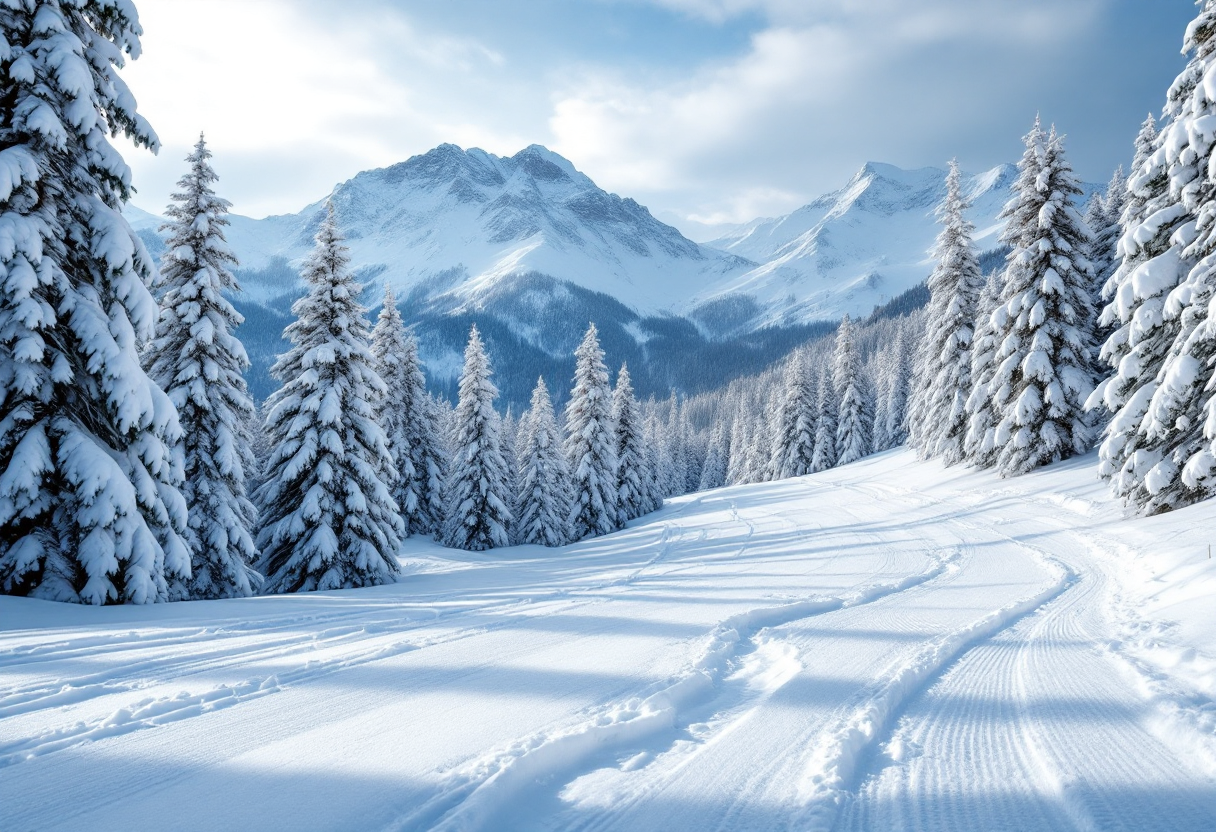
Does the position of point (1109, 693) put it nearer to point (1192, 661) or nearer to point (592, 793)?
point (1192, 661)

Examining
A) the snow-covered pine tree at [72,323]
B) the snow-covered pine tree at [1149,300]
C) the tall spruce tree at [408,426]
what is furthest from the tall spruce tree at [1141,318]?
the tall spruce tree at [408,426]

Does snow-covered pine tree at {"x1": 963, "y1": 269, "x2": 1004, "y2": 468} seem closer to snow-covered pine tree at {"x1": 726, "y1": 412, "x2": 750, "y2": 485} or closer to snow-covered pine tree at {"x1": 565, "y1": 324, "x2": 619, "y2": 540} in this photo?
snow-covered pine tree at {"x1": 565, "y1": 324, "x2": 619, "y2": 540}

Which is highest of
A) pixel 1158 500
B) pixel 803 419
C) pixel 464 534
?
pixel 803 419

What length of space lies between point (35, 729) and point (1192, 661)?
815 cm

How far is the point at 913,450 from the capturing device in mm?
36625

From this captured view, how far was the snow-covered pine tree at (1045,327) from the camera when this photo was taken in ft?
66.9

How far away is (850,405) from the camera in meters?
50.6

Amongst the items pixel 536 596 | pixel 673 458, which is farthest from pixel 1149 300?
pixel 673 458

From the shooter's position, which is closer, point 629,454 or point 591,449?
point 591,449

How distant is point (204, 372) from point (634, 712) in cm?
1483

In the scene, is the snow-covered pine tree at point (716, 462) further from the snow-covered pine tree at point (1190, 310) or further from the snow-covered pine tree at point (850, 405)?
the snow-covered pine tree at point (1190, 310)

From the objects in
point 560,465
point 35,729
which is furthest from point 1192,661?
point 560,465

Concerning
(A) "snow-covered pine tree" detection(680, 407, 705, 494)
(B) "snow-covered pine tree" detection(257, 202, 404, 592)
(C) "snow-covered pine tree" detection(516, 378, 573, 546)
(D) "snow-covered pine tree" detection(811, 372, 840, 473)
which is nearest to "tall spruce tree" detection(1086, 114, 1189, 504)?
(B) "snow-covered pine tree" detection(257, 202, 404, 592)

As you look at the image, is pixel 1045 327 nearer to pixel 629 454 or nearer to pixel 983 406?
pixel 983 406
